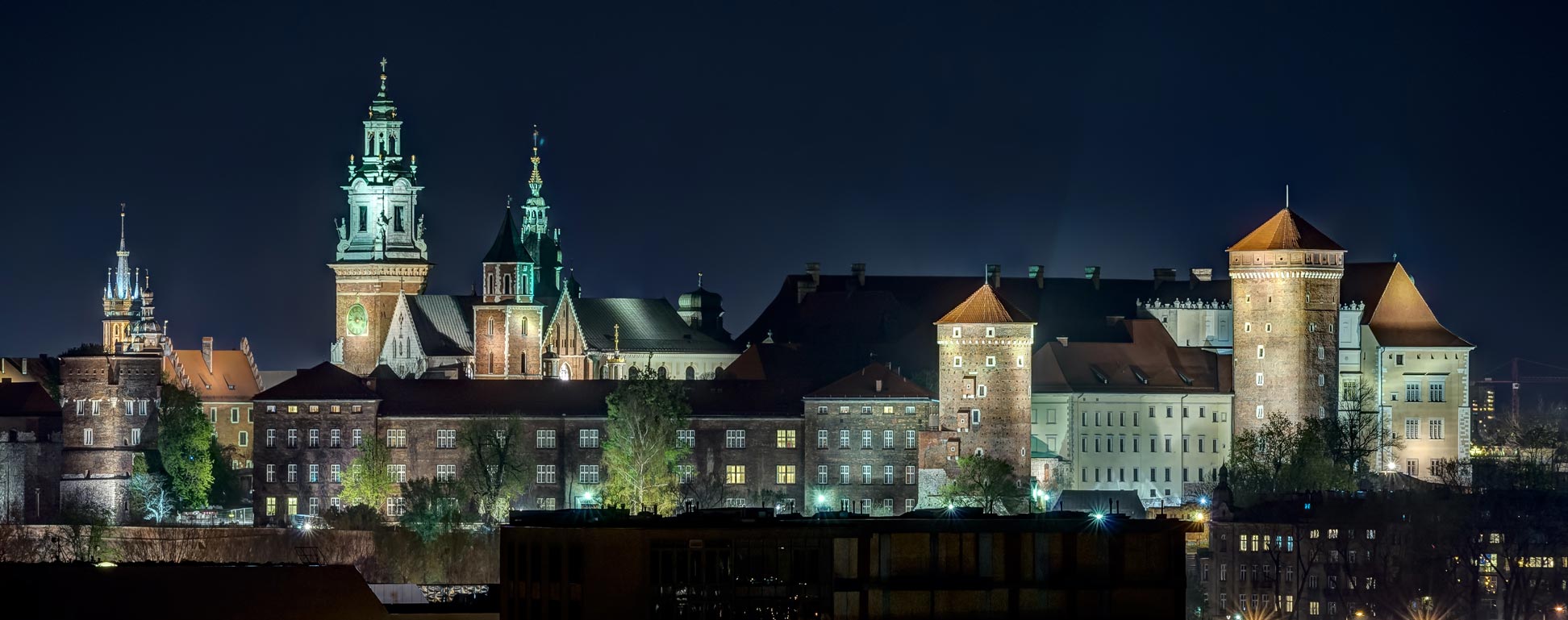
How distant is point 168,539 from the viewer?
154250mm

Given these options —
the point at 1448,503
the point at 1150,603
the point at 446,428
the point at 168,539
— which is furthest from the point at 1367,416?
the point at 1150,603

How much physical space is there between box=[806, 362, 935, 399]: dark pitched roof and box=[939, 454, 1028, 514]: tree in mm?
5162

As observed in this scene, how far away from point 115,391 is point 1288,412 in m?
49.5

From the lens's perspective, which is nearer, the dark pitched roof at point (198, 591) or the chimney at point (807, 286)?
the dark pitched roof at point (198, 591)

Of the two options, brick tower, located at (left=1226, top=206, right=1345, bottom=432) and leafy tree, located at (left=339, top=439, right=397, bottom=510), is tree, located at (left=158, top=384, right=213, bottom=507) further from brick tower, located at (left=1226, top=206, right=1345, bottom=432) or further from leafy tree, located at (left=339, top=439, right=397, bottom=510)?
brick tower, located at (left=1226, top=206, right=1345, bottom=432)

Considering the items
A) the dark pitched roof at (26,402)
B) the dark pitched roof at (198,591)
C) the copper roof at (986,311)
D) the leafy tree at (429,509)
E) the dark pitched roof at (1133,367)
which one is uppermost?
the copper roof at (986,311)

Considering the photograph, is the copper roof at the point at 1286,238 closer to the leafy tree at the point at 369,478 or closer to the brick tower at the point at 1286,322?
the brick tower at the point at 1286,322

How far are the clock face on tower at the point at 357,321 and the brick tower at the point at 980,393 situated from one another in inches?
1486

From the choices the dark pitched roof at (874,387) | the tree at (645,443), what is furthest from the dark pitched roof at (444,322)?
the dark pitched roof at (874,387)

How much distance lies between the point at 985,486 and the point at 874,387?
942cm

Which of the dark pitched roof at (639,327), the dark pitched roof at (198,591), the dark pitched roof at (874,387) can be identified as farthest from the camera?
the dark pitched roof at (639,327)

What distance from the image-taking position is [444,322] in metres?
186

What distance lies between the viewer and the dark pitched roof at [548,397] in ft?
541

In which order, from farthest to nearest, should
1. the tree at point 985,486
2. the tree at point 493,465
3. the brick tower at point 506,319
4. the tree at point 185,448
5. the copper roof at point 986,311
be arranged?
the brick tower at point 506,319, the tree at point 185,448, the copper roof at point 986,311, the tree at point 493,465, the tree at point 985,486
